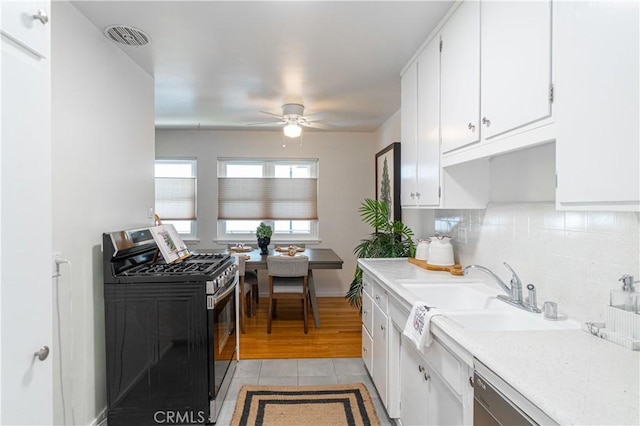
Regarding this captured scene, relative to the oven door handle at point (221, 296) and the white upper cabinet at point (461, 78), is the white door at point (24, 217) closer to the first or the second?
the oven door handle at point (221, 296)

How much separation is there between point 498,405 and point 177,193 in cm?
489

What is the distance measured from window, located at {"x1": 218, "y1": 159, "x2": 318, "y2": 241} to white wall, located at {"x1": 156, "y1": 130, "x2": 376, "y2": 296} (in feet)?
0.39

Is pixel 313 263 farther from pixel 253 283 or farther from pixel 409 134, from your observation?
pixel 409 134

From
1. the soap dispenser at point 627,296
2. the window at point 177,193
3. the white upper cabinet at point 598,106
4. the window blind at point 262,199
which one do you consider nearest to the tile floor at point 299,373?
the soap dispenser at point 627,296

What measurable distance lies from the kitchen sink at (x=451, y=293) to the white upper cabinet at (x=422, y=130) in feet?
1.70

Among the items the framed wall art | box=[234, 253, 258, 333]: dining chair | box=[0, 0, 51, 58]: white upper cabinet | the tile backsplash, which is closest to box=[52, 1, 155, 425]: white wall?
box=[0, 0, 51, 58]: white upper cabinet

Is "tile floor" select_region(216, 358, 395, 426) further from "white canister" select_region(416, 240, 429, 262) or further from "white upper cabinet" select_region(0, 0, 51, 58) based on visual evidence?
"white upper cabinet" select_region(0, 0, 51, 58)

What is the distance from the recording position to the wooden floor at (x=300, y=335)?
321 centimetres

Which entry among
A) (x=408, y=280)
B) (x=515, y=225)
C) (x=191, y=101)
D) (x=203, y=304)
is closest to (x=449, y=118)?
(x=515, y=225)

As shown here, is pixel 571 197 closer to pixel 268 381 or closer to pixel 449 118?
pixel 449 118

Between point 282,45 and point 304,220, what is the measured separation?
3.13 meters

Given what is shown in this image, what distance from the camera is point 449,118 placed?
1.89 metres

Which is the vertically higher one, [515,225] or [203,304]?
[515,225]

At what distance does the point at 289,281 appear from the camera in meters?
3.78
